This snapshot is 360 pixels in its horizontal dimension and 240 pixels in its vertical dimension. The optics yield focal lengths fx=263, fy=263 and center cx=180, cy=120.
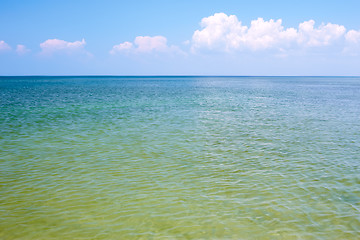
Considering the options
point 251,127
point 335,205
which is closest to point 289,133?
point 251,127

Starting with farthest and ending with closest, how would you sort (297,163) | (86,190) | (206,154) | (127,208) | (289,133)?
(289,133), (206,154), (297,163), (86,190), (127,208)

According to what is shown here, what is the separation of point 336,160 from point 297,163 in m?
2.32

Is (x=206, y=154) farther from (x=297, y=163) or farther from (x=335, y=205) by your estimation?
(x=335, y=205)

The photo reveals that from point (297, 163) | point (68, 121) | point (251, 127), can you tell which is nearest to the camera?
point (297, 163)

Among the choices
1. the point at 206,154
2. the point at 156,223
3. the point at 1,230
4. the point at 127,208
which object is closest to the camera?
the point at 1,230

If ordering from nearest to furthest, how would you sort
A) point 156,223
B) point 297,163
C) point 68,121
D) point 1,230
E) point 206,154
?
point 1,230 → point 156,223 → point 297,163 → point 206,154 → point 68,121

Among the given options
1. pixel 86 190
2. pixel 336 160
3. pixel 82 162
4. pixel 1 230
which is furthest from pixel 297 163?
pixel 1 230

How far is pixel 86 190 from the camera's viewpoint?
10.4 metres

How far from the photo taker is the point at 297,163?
1346 centimetres

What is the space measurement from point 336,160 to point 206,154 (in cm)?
686

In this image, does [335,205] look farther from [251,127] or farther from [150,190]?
[251,127]

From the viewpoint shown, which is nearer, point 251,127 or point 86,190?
point 86,190

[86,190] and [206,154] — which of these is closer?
[86,190]

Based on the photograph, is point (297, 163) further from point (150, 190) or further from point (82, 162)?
point (82, 162)
